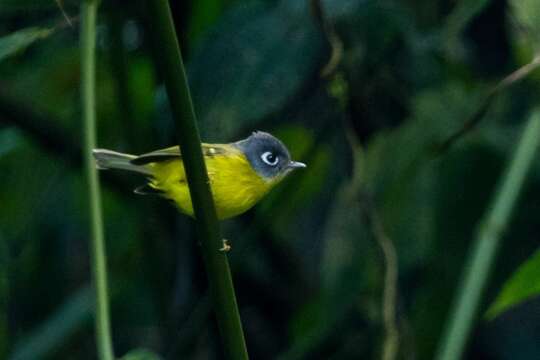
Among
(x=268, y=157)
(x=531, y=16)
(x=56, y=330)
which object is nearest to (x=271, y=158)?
(x=268, y=157)

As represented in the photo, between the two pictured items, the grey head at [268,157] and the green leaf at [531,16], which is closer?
the green leaf at [531,16]

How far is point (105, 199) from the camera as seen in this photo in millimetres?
3053

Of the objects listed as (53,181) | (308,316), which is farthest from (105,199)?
(308,316)

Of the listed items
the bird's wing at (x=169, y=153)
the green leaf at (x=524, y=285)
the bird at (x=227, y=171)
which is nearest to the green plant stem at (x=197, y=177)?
the bird's wing at (x=169, y=153)

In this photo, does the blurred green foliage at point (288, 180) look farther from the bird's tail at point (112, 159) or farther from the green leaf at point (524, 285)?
the green leaf at point (524, 285)

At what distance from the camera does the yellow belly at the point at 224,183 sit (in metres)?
2.09

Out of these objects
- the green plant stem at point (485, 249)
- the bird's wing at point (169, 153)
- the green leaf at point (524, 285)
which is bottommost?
the green leaf at point (524, 285)

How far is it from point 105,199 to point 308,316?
0.71 metres

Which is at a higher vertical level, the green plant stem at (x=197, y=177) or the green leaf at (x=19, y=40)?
the green leaf at (x=19, y=40)

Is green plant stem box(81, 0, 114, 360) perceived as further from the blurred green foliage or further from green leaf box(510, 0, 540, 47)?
green leaf box(510, 0, 540, 47)

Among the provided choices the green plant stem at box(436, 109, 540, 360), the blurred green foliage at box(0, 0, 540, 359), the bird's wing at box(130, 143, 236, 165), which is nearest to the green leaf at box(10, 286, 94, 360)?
the blurred green foliage at box(0, 0, 540, 359)

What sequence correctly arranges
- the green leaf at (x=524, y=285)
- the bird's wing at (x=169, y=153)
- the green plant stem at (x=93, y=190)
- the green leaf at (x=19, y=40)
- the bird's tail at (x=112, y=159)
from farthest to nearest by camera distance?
the bird's tail at (x=112, y=159) → the bird's wing at (x=169, y=153) → the green leaf at (x=524, y=285) → the green leaf at (x=19, y=40) → the green plant stem at (x=93, y=190)

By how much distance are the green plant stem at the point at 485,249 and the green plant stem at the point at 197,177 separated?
2.19 feet

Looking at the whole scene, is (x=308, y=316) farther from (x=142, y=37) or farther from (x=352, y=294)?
(x=142, y=37)
